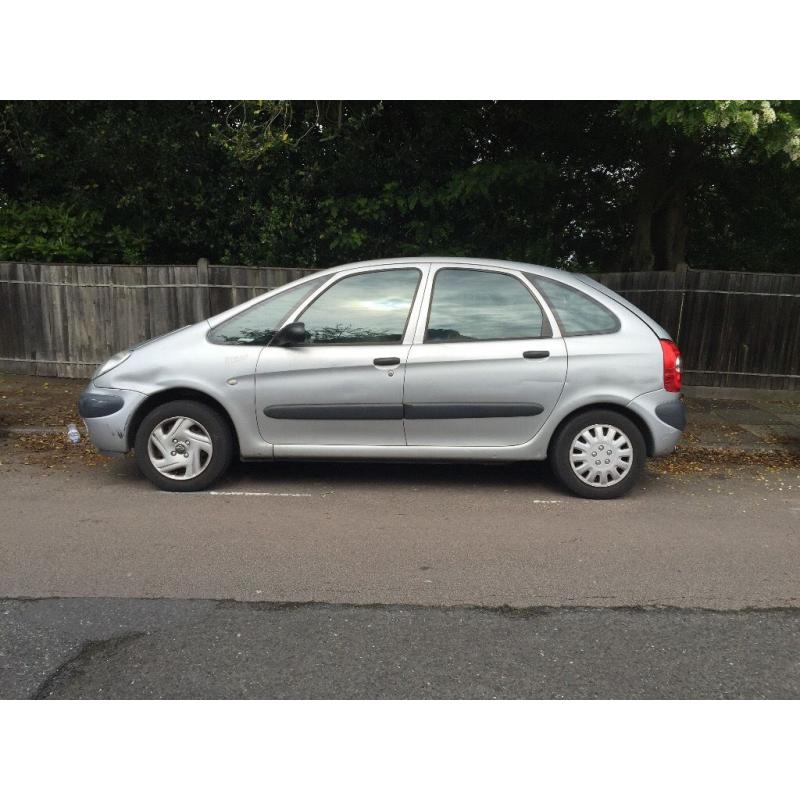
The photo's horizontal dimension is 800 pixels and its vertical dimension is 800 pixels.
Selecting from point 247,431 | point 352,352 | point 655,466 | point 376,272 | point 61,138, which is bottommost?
point 655,466

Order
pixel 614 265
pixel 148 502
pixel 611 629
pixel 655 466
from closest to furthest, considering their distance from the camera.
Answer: pixel 611 629
pixel 148 502
pixel 655 466
pixel 614 265

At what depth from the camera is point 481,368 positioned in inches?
225

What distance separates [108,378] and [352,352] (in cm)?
182

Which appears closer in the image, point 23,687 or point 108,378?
point 23,687

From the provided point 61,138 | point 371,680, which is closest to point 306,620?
point 371,680

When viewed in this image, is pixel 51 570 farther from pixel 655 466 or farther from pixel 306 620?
pixel 655 466

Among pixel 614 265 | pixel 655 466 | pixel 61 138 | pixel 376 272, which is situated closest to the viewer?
pixel 376 272

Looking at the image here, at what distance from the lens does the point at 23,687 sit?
3117 mm

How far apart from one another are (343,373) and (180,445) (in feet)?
4.33

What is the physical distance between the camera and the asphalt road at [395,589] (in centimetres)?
325

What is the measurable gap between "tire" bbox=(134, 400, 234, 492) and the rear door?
1.39m

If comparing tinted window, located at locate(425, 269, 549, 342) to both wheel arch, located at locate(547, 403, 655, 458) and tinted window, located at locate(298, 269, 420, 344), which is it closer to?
tinted window, located at locate(298, 269, 420, 344)

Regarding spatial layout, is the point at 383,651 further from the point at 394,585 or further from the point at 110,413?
the point at 110,413

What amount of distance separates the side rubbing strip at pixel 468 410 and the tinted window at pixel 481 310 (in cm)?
48
